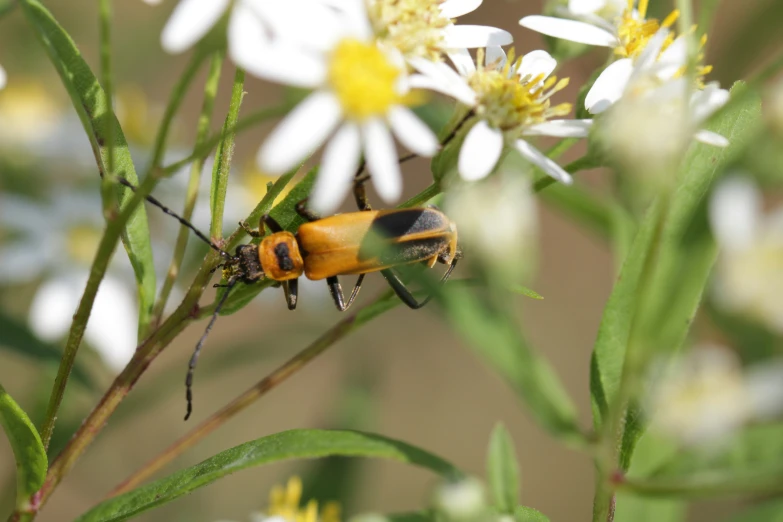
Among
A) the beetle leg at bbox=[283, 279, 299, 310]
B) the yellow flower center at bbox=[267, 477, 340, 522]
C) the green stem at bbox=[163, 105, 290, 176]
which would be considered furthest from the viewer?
the beetle leg at bbox=[283, 279, 299, 310]

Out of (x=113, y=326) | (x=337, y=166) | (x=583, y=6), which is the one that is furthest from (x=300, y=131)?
(x=113, y=326)

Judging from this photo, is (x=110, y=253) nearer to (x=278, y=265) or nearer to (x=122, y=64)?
(x=278, y=265)

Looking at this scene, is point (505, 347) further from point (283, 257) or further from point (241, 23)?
point (283, 257)

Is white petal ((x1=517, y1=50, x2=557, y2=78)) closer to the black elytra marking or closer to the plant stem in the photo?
the plant stem

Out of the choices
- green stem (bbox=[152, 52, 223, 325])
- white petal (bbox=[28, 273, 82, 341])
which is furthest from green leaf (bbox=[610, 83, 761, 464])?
white petal (bbox=[28, 273, 82, 341])

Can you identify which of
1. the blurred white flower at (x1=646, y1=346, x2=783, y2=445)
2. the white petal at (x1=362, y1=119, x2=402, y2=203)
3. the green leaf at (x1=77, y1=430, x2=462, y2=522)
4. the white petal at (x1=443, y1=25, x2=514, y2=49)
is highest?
the white petal at (x1=362, y1=119, x2=402, y2=203)

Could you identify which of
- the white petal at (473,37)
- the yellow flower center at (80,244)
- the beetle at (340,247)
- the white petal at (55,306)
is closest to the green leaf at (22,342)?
the beetle at (340,247)

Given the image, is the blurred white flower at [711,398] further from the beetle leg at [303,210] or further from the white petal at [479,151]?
the beetle leg at [303,210]
